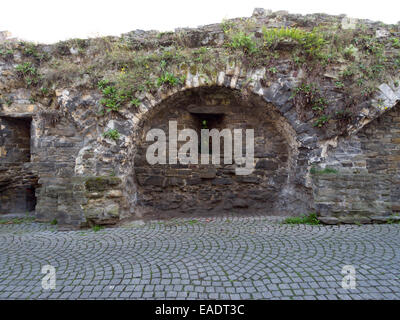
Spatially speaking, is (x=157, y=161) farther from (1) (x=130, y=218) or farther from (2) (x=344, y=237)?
(2) (x=344, y=237)

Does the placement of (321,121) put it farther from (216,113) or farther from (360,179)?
(216,113)

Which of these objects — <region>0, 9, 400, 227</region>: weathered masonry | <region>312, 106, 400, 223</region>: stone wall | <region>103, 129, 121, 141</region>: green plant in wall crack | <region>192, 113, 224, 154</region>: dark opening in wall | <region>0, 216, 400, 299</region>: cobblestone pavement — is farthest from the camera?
<region>192, 113, 224, 154</region>: dark opening in wall

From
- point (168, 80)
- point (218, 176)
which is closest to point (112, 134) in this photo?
point (168, 80)

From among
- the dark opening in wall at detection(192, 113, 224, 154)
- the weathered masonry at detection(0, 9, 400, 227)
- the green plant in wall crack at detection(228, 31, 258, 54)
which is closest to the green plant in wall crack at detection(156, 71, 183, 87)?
the weathered masonry at detection(0, 9, 400, 227)

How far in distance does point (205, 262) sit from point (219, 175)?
3043mm

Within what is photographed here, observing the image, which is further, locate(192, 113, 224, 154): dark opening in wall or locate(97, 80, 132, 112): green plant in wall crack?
locate(192, 113, 224, 154): dark opening in wall

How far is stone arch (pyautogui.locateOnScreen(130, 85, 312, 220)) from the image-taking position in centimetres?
554

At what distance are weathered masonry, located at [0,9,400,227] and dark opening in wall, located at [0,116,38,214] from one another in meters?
0.03

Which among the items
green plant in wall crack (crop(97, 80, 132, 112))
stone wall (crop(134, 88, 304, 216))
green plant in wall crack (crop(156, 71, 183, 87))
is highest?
green plant in wall crack (crop(156, 71, 183, 87))

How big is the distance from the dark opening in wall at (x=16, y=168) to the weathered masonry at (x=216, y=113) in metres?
0.03

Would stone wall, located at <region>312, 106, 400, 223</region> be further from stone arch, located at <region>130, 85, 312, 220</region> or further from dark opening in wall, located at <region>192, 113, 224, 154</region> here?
dark opening in wall, located at <region>192, 113, 224, 154</region>

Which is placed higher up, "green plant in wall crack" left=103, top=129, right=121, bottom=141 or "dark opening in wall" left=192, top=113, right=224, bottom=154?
"dark opening in wall" left=192, top=113, right=224, bottom=154
